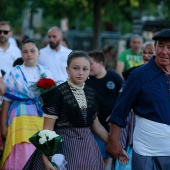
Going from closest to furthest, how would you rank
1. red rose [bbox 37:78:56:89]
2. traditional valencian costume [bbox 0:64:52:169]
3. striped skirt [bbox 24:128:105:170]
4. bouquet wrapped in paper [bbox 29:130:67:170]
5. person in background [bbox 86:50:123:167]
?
1. bouquet wrapped in paper [bbox 29:130:67:170]
2. striped skirt [bbox 24:128:105:170]
3. traditional valencian costume [bbox 0:64:52:169]
4. red rose [bbox 37:78:56:89]
5. person in background [bbox 86:50:123:167]

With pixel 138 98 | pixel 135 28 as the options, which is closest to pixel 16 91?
pixel 138 98

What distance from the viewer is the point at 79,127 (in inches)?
229

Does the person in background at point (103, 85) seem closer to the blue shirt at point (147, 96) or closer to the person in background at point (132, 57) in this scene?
the person in background at point (132, 57)

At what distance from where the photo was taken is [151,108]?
5.13 m

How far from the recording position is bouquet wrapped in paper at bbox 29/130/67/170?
5.53 m

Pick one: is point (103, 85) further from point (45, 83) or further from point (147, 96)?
point (147, 96)

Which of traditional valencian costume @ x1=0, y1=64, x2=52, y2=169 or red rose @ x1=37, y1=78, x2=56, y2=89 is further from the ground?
red rose @ x1=37, y1=78, x2=56, y2=89

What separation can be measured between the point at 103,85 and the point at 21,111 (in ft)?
4.71

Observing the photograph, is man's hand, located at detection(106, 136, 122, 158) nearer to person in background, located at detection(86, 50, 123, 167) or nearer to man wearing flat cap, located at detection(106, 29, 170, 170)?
man wearing flat cap, located at detection(106, 29, 170, 170)

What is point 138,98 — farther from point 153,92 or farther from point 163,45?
point 163,45

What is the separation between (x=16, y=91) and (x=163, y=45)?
302 cm

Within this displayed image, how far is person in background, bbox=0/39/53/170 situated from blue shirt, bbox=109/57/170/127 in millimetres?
2337

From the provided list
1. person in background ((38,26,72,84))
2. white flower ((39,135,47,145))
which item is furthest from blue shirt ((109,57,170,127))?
person in background ((38,26,72,84))

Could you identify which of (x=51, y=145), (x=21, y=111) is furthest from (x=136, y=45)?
(x=51, y=145)
